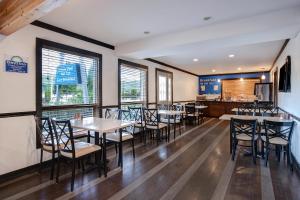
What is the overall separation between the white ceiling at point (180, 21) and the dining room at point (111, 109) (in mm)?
18

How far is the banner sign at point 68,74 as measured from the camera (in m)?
3.55

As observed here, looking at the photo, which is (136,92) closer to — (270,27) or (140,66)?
(140,66)

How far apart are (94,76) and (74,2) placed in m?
1.92

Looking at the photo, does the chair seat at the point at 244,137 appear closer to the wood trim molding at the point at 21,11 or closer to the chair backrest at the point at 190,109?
the wood trim molding at the point at 21,11

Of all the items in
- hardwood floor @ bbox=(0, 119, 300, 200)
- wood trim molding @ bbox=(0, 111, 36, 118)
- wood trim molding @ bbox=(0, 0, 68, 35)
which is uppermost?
wood trim molding @ bbox=(0, 0, 68, 35)

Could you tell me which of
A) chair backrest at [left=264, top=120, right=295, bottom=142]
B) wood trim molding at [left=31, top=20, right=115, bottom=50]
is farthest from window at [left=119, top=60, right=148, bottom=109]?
chair backrest at [left=264, top=120, right=295, bottom=142]

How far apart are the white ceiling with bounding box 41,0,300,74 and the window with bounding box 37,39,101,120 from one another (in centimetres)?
48

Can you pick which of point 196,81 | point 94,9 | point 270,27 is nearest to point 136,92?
point 94,9

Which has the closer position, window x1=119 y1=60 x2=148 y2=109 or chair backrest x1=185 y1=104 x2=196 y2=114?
window x1=119 y1=60 x2=148 y2=109

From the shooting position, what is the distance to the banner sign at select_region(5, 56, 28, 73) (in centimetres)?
278

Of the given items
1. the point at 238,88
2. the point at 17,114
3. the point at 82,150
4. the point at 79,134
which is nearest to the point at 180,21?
the point at 82,150

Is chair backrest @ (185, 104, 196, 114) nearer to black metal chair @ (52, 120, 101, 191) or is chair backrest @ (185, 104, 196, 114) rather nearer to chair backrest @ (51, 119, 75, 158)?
black metal chair @ (52, 120, 101, 191)

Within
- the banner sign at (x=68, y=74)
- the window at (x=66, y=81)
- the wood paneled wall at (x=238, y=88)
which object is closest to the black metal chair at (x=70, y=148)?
the window at (x=66, y=81)

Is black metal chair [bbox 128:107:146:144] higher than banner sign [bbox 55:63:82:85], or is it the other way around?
banner sign [bbox 55:63:82:85]
